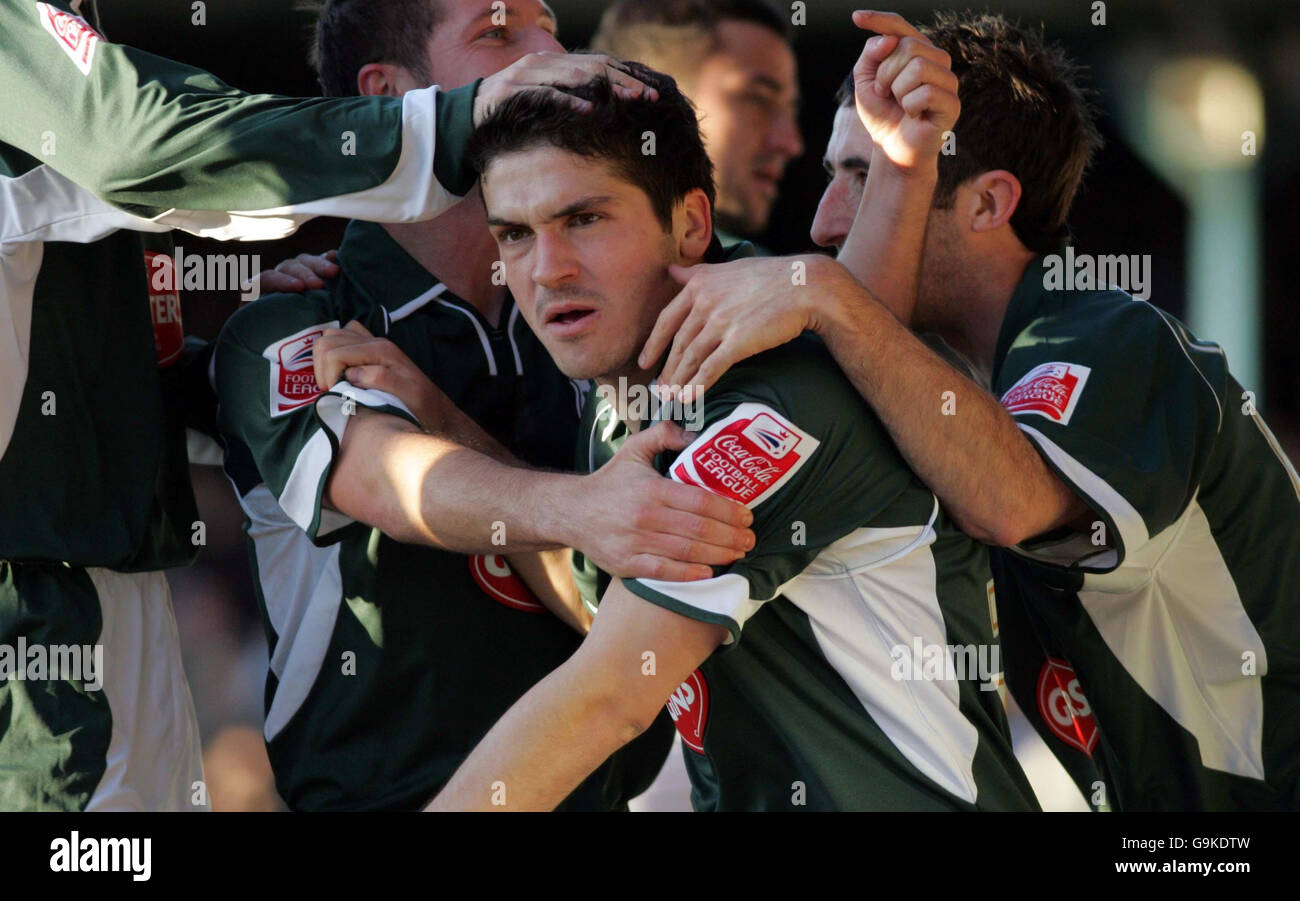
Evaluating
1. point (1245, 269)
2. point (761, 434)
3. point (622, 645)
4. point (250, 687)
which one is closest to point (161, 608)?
point (622, 645)

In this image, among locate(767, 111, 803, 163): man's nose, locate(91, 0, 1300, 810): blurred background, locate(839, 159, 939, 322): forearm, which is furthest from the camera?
locate(91, 0, 1300, 810): blurred background

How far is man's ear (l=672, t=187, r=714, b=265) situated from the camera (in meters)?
2.68

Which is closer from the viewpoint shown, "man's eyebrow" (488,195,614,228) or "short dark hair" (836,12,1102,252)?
"man's eyebrow" (488,195,614,228)

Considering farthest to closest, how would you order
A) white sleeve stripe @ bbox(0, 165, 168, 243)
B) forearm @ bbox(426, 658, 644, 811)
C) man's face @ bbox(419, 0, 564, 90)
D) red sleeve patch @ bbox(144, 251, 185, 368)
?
1. man's face @ bbox(419, 0, 564, 90)
2. red sleeve patch @ bbox(144, 251, 185, 368)
3. white sleeve stripe @ bbox(0, 165, 168, 243)
4. forearm @ bbox(426, 658, 644, 811)

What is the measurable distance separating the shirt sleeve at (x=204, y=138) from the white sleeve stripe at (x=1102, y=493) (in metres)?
1.15

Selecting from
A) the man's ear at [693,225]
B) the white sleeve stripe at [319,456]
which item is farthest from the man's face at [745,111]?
the white sleeve stripe at [319,456]

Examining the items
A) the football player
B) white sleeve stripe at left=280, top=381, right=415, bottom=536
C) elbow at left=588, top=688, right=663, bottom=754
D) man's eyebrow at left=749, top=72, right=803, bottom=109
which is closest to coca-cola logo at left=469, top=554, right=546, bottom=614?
white sleeve stripe at left=280, top=381, right=415, bottom=536

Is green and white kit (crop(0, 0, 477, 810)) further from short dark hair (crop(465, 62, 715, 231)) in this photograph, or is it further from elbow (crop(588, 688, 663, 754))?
elbow (crop(588, 688, 663, 754))

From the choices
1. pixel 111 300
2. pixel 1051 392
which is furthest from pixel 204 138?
pixel 1051 392

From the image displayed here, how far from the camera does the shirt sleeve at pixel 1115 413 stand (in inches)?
98.9

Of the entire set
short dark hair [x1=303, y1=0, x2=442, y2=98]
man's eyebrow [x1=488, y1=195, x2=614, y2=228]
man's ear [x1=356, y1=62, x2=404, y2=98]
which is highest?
short dark hair [x1=303, y1=0, x2=442, y2=98]

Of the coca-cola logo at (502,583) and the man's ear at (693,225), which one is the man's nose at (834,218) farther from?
the coca-cola logo at (502,583)

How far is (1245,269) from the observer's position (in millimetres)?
7316

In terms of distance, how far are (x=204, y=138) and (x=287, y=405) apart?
1.86ft
